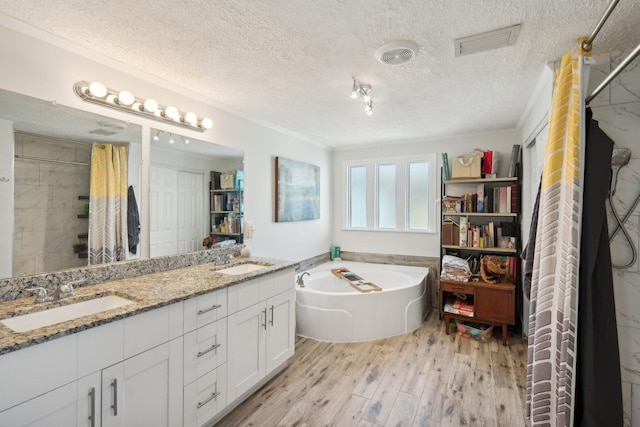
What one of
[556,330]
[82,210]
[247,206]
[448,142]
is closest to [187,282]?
[82,210]

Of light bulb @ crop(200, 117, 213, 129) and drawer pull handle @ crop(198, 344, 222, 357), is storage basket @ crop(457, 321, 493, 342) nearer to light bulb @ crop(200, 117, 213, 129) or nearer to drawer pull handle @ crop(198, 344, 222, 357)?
drawer pull handle @ crop(198, 344, 222, 357)

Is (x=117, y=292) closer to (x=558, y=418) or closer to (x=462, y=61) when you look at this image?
(x=558, y=418)

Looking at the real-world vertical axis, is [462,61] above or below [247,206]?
above

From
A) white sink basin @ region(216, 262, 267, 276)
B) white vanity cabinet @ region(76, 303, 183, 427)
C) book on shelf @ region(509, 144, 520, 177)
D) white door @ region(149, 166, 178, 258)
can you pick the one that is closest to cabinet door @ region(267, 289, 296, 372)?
white sink basin @ region(216, 262, 267, 276)

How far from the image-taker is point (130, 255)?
6.70ft

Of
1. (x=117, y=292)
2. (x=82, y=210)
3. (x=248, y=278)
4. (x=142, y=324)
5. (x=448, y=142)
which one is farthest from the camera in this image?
(x=448, y=142)

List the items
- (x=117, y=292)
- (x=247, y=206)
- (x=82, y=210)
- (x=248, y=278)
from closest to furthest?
1. (x=117, y=292)
2. (x=82, y=210)
3. (x=248, y=278)
4. (x=247, y=206)

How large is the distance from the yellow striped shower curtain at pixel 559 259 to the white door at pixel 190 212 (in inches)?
94.0

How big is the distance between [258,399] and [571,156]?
2400mm

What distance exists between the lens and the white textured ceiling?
4.63 feet

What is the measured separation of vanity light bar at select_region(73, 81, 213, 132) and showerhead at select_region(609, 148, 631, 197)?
2.75 metres

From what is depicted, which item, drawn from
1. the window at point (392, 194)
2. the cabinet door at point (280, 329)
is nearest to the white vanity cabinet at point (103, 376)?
the cabinet door at point (280, 329)

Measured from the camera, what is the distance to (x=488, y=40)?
166 centimetres

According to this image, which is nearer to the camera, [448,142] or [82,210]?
[82,210]
